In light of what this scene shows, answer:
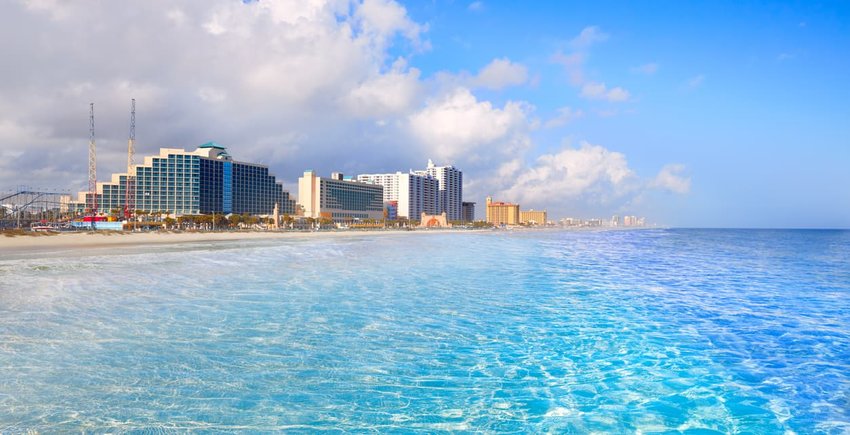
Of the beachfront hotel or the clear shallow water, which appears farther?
the beachfront hotel

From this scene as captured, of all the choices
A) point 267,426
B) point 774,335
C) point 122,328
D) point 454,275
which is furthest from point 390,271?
point 267,426

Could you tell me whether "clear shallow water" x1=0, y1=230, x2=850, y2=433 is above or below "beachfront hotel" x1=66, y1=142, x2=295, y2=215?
below

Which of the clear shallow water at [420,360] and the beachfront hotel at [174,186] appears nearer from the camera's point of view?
the clear shallow water at [420,360]

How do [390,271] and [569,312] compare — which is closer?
[569,312]

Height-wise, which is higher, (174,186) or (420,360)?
(174,186)

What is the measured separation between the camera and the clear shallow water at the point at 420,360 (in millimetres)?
7523

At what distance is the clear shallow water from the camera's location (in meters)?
7.52

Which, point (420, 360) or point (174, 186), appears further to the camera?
point (174, 186)

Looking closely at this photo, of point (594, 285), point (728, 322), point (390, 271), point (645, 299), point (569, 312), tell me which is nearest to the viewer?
point (728, 322)

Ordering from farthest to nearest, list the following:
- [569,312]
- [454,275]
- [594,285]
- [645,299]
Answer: [454,275]
[594,285]
[645,299]
[569,312]

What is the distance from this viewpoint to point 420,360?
10.5 metres

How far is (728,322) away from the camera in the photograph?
49.1 ft

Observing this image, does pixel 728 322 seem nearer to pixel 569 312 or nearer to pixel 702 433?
pixel 569 312

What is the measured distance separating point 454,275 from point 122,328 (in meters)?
18.1
